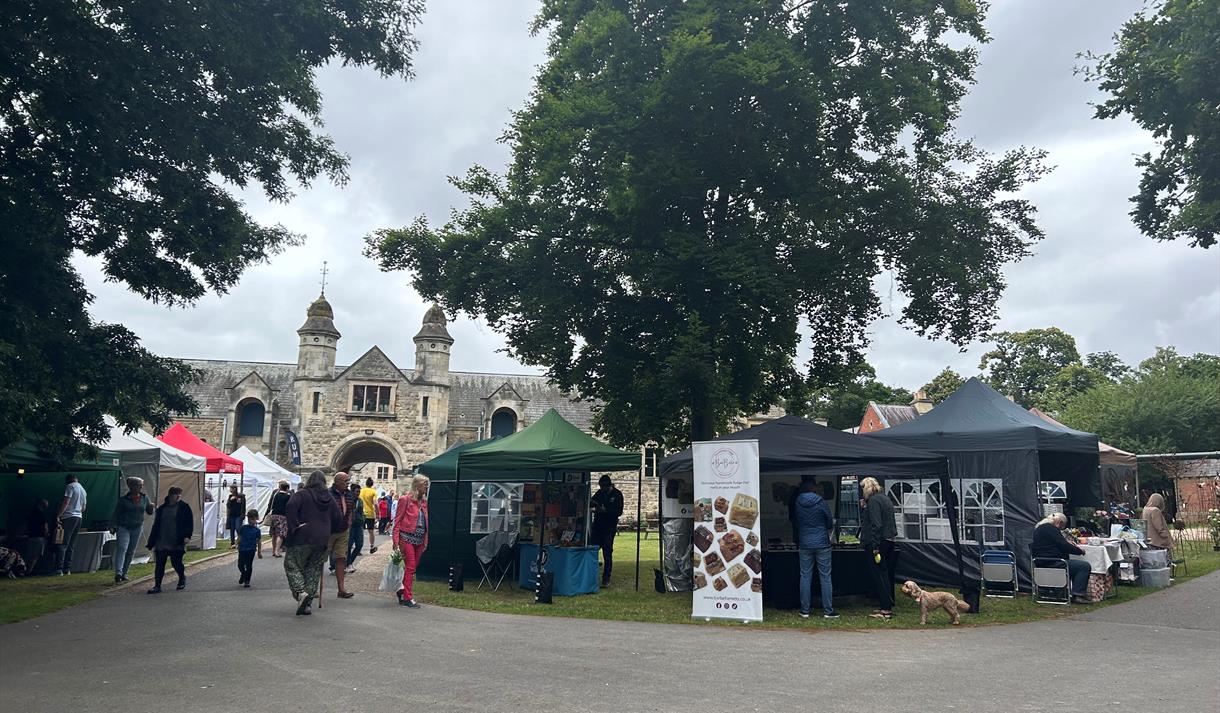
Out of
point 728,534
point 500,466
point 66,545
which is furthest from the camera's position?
point 66,545

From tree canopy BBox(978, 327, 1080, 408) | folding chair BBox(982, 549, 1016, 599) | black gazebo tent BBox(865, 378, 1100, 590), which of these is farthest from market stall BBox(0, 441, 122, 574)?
tree canopy BBox(978, 327, 1080, 408)

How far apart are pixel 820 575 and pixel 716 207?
27.6ft

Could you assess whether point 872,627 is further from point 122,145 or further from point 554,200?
point 122,145

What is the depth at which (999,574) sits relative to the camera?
12500 mm

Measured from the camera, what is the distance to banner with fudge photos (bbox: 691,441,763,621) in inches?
402

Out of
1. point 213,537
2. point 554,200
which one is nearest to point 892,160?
point 554,200

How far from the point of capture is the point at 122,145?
992 centimetres

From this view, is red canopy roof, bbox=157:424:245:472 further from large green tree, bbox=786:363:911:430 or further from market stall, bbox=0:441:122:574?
large green tree, bbox=786:363:911:430

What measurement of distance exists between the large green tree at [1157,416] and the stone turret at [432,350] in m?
34.5

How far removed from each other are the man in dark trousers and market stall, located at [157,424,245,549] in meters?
11.2

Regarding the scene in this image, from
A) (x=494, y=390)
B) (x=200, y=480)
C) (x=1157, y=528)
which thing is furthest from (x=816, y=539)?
(x=494, y=390)

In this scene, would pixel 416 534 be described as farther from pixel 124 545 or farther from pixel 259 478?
pixel 259 478

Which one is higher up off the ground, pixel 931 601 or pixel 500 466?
pixel 500 466

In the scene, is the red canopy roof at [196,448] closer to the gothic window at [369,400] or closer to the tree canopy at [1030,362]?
the gothic window at [369,400]
